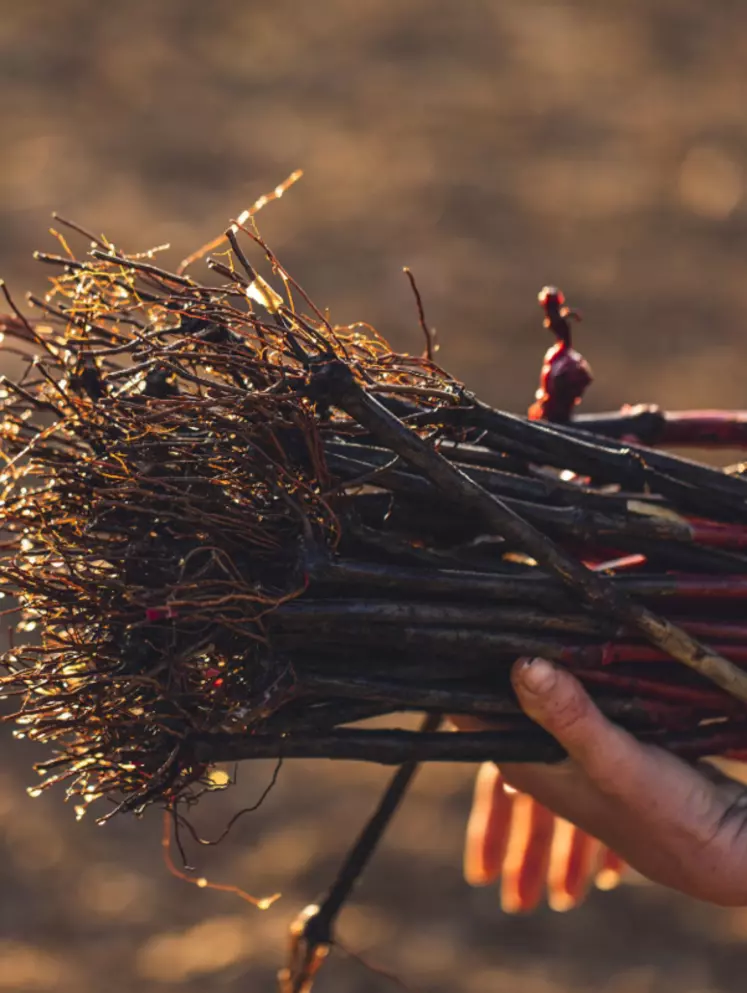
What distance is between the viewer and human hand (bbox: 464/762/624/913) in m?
1.65

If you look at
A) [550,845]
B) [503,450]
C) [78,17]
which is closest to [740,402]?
[550,845]

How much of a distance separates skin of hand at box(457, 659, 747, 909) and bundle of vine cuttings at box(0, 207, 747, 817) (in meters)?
0.03

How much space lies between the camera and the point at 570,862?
5.46 ft

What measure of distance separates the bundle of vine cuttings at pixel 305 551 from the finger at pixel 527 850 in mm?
491

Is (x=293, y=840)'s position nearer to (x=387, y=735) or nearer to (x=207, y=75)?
(x=387, y=735)

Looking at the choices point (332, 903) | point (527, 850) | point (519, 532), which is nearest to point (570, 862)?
point (527, 850)

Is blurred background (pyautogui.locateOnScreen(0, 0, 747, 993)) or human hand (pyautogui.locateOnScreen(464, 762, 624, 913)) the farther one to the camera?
blurred background (pyautogui.locateOnScreen(0, 0, 747, 993))

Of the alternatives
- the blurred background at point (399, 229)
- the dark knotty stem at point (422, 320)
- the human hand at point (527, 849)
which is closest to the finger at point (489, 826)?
the human hand at point (527, 849)

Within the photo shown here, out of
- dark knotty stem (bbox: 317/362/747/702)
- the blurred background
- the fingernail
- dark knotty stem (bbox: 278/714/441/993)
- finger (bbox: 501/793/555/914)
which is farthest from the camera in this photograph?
the blurred background

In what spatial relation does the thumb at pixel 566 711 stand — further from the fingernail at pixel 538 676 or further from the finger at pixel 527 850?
the finger at pixel 527 850

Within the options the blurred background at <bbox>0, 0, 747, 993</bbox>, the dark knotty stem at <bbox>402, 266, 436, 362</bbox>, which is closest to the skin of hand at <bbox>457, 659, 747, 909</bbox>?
the dark knotty stem at <bbox>402, 266, 436, 362</bbox>

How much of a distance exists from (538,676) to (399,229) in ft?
12.3

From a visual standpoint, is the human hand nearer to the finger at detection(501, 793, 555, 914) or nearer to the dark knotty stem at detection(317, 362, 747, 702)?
the finger at detection(501, 793, 555, 914)

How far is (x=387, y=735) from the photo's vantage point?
114cm
